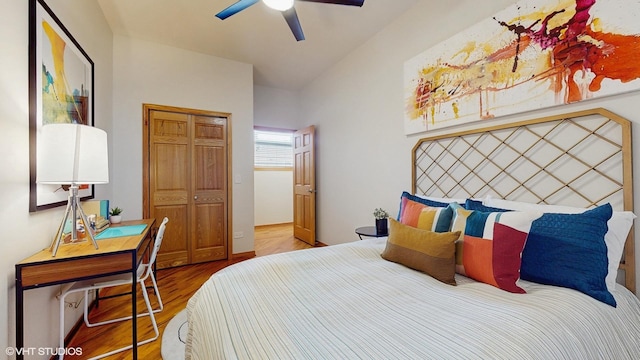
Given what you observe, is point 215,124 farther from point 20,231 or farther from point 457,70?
point 457,70

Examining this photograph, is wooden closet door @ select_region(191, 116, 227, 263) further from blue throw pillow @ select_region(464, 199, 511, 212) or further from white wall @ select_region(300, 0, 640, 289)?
blue throw pillow @ select_region(464, 199, 511, 212)

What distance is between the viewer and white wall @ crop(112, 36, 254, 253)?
3105 millimetres

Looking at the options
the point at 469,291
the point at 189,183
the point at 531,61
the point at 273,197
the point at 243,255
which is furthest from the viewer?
the point at 273,197

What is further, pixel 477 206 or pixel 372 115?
pixel 372 115

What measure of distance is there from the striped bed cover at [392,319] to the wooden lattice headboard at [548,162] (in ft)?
1.75

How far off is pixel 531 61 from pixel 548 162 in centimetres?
67

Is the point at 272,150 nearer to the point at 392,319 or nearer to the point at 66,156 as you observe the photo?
the point at 66,156

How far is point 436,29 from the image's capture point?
2.33m

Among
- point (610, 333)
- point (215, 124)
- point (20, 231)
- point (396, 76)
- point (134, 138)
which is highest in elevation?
point (396, 76)

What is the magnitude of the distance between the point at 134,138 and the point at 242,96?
4.82 feet

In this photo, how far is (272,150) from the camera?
20.6ft

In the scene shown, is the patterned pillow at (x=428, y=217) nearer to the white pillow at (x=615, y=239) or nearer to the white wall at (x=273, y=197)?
the white pillow at (x=615, y=239)

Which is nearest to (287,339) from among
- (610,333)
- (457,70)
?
(610,333)

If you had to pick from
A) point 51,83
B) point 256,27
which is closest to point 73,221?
point 51,83
